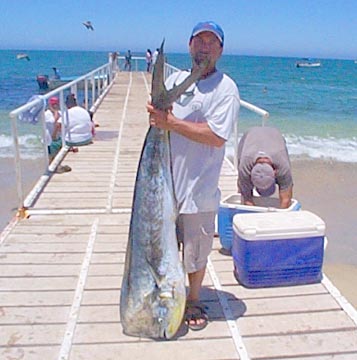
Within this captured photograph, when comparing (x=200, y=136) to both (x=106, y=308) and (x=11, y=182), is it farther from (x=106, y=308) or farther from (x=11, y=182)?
(x=11, y=182)

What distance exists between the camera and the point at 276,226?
2928 millimetres

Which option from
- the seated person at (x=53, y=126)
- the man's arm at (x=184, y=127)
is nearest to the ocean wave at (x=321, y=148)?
the seated person at (x=53, y=126)

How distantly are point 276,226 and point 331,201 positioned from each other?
496cm

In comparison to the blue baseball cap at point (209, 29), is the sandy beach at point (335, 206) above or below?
below

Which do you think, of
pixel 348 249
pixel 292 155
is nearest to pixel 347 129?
pixel 292 155

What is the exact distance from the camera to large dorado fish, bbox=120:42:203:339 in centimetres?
224

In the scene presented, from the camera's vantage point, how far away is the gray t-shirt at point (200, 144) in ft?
7.23

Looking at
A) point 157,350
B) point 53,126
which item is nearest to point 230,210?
point 157,350

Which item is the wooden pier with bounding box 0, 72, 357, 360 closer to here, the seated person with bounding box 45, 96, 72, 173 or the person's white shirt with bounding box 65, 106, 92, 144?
the seated person with bounding box 45, 96, 72, 173

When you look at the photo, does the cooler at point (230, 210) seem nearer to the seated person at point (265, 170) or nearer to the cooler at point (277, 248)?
the seated person at point (265, 170)

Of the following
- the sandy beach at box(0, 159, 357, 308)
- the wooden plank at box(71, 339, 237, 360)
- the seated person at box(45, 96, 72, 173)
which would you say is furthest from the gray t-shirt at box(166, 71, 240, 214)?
the seated person at box(45, 96, 72, 173)

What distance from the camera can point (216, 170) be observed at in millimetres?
2359

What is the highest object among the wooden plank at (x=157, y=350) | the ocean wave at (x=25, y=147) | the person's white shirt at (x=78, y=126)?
the wooden plank at (x=157, y=350)

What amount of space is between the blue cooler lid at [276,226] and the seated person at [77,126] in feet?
14.5
